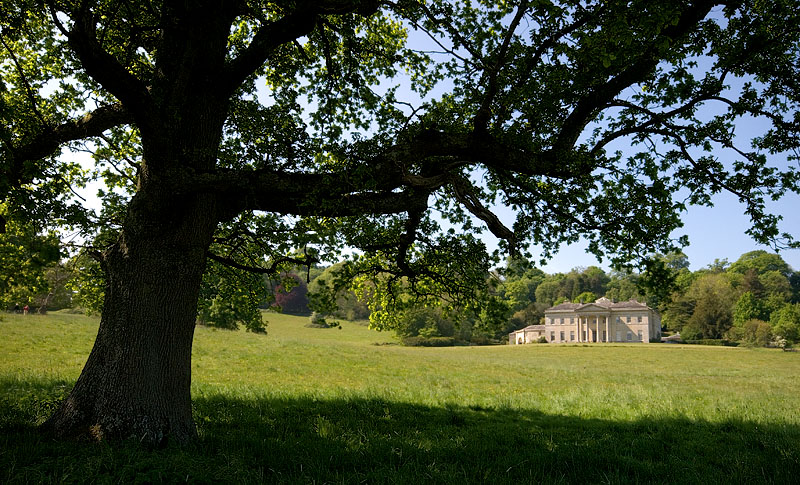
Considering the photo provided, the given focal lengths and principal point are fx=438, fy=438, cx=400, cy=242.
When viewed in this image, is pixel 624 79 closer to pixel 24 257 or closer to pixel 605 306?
pixel 24 257

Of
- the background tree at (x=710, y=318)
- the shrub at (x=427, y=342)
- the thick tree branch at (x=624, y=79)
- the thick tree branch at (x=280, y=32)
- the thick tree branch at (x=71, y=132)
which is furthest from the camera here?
the background tree at (x=710, y=318)

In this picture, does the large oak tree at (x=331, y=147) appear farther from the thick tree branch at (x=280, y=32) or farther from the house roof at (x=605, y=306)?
the house roof at (x=605, y=306)

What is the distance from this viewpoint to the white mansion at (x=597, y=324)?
347ft

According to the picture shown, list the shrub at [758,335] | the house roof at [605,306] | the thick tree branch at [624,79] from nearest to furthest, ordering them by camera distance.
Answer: the thick tree branch at [624,79]
the shrub at [758,335]
the house roof at [605,306]

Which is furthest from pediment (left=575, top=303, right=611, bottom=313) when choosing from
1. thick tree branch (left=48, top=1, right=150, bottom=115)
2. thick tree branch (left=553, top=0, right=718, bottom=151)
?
thick tree branch (left=48, top=1, right=150, bottom=115)

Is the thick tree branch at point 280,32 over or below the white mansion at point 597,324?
over

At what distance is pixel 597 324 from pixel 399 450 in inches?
4512

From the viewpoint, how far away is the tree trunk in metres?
6.48

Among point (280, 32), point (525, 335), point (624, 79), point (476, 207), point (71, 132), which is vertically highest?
point (280, 32)

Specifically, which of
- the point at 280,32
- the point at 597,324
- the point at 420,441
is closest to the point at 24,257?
the point at 280,32

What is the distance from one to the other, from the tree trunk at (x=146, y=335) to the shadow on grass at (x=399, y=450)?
457 millimetres

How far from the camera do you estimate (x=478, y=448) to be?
7.29m

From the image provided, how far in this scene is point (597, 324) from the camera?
358 ft

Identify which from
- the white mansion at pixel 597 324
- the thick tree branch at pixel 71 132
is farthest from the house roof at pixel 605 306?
the thick tree branch at pixel 71 132
